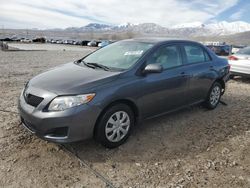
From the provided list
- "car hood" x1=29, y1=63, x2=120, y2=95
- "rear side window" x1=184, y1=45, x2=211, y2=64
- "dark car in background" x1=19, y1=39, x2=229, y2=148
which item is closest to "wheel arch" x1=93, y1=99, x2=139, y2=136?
"dark car in background" x1=19, y1=39, x2=229, y2=148

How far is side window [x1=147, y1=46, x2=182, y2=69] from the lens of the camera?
154 inches

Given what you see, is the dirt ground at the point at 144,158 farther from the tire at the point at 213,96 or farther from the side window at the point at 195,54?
the side window at the point at 195,54

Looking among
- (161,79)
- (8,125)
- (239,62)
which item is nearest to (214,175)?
(161,79)

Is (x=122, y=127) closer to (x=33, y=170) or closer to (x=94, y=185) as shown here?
(x=94, y=185)

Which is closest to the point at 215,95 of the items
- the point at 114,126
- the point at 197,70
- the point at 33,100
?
the point at 197,70

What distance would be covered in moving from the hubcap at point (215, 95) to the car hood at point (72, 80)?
2.74 metres

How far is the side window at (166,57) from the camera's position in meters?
3.91

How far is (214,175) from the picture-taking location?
2.98m

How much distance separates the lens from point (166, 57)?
4.13 meters

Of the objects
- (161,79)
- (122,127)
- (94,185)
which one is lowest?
(94,185)

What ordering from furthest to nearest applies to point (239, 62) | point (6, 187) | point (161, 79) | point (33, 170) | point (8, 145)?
1. point (239, 62)
2. point (161, 79)
3. point (8, 145)
4. point (33, 170)
5. point (6, 187)

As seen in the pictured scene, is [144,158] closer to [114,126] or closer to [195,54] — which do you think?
[114,126]

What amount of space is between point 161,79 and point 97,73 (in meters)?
1.09

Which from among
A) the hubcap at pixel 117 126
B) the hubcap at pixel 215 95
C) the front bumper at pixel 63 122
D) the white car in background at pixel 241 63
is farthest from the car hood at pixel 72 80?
the white car in background at pixel 241 63
